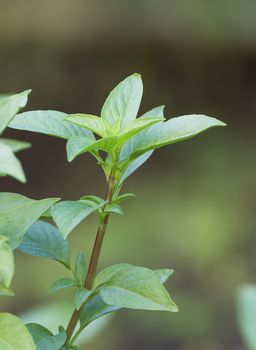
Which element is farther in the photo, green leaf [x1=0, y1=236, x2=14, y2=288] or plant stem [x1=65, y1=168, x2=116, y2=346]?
plant stem [x1=65, y1=168, x2=116, y2=346]

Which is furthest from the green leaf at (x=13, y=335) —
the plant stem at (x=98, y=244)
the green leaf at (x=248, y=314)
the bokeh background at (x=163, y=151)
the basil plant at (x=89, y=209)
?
the bokeh background at (x=163, y=151)

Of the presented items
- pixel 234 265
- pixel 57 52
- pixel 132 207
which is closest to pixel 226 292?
pixel 234 265

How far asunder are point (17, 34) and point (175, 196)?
0.91 meters

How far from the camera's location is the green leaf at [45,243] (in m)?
0.52

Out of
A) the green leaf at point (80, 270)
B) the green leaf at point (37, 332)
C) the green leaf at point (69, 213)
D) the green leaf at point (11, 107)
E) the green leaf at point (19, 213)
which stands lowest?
the green leaf at point (37, 332)

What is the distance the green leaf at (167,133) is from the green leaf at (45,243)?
0.09 metres

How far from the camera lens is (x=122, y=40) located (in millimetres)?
2766

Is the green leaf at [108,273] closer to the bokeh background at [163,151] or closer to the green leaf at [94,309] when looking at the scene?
the green leaf at [94,309]

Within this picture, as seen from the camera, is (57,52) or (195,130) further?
(57,52)

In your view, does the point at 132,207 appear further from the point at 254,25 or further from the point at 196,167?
the point at 254,25

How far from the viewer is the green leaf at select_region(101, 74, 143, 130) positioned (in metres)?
0.52

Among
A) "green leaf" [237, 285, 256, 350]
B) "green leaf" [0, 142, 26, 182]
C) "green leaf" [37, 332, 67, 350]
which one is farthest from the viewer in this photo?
"green leaf" [237, 285, 256, 350]

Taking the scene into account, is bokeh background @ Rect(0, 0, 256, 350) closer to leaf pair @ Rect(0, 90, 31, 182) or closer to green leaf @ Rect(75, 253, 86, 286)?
green leaf @ Rect(75, 253, 86, 286)

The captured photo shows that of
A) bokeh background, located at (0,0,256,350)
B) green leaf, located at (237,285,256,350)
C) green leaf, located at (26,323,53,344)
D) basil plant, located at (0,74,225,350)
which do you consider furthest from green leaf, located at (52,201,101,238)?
bokeh background, located at (0,0,256,350)
